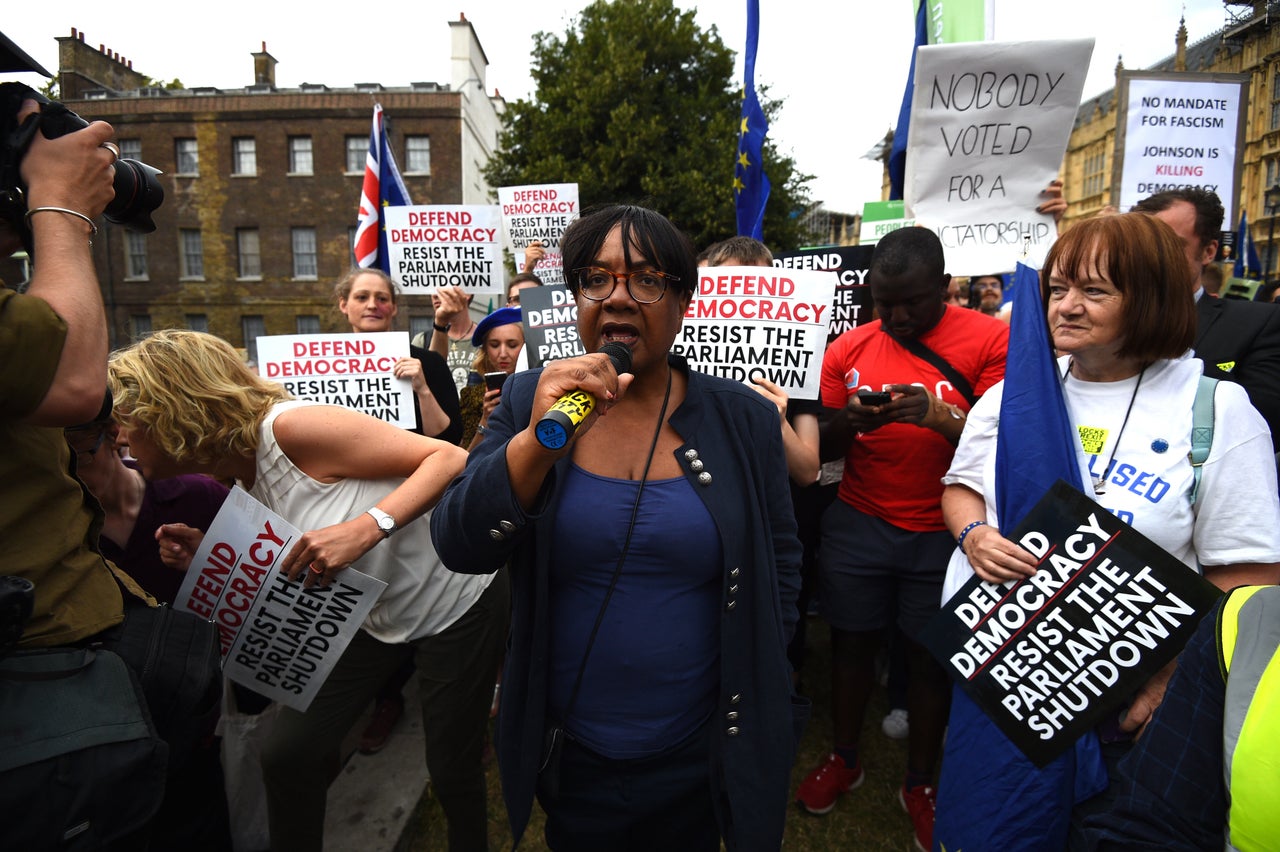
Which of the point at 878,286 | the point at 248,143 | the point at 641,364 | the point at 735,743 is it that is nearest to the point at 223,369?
the point at 641,364

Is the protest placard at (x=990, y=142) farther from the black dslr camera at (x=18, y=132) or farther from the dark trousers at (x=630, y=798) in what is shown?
the black dslr camera at (x=18, y=132)

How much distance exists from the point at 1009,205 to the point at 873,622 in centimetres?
227

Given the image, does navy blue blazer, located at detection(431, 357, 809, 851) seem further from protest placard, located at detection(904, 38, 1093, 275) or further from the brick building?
the brick building

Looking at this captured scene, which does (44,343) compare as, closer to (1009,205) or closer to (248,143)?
(1009,205)

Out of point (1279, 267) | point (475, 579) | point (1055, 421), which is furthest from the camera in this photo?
point (1279, 267)

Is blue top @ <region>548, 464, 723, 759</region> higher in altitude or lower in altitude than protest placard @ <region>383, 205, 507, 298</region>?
lower

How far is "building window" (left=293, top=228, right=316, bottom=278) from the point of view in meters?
25.2

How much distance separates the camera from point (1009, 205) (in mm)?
3422

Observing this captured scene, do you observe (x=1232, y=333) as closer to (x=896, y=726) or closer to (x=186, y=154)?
(x=896, y=726)

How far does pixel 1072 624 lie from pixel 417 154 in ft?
90.5

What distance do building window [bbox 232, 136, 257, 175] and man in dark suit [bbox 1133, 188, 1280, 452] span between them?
1153 inches

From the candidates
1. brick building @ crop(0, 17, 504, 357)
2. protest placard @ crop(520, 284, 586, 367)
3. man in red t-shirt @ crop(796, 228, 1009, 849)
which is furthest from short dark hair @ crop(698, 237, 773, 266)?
brick building @ crop(0, 17, 504, 357)

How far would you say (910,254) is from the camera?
267cm

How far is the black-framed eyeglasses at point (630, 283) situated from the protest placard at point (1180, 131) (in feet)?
14.8
